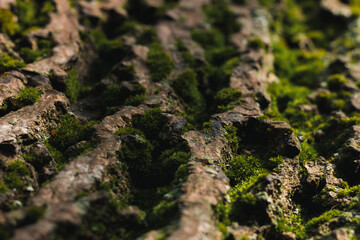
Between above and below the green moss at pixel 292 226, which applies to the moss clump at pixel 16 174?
below

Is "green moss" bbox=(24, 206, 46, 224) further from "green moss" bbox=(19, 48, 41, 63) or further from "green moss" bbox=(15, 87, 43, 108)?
"green moss" bbox=(19, 48, 41, 63)

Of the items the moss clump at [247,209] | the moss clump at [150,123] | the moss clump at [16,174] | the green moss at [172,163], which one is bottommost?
the moss clump at [16,174]

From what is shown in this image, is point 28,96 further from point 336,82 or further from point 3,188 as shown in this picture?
point 336,82

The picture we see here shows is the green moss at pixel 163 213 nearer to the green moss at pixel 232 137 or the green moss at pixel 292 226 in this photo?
the green moss at pixel 292 226

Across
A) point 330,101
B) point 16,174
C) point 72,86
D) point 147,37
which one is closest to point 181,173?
point 16,174

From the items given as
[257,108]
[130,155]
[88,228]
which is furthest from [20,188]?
[257,108]

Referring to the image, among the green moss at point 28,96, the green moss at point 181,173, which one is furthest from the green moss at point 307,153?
the green moss at point 28,96
